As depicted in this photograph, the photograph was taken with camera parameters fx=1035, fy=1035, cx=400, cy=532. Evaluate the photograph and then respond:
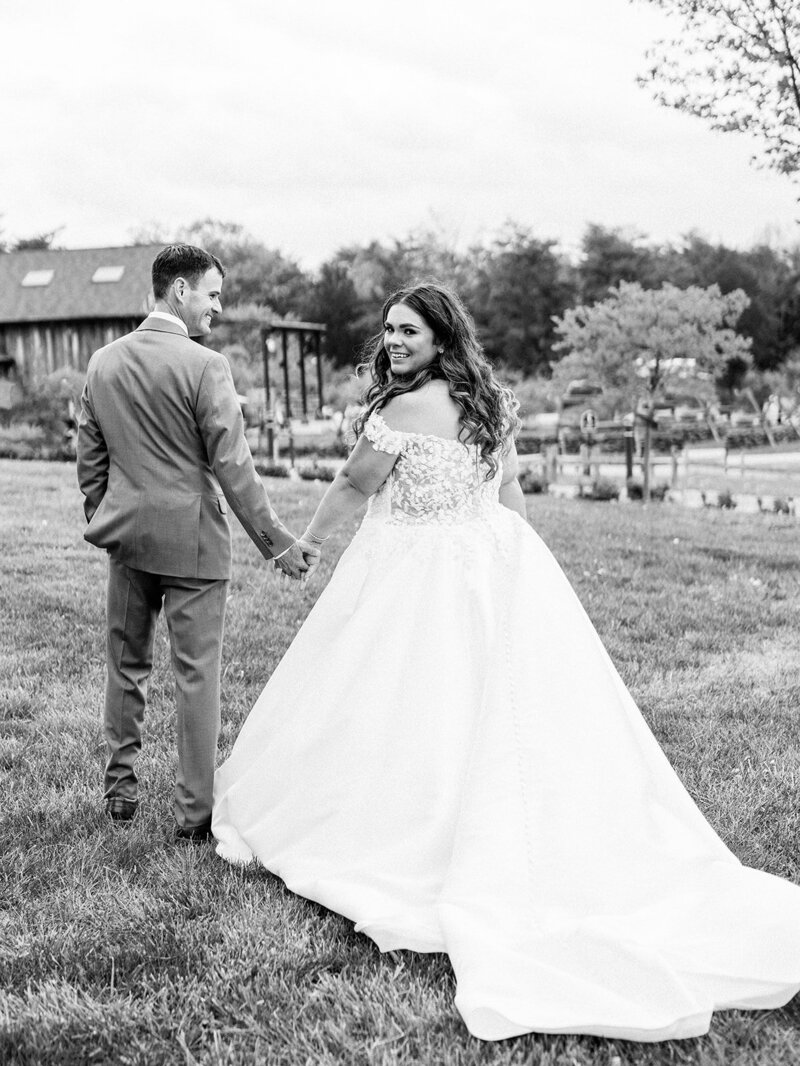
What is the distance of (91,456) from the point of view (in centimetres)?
390

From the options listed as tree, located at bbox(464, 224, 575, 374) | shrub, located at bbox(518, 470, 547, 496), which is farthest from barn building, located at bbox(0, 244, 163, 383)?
shrub, located at bbox(518, 470, 547, 496)

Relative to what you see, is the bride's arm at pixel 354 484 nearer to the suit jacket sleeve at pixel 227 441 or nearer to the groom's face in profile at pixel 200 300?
the suit jacket sleeve at pixel 227 441

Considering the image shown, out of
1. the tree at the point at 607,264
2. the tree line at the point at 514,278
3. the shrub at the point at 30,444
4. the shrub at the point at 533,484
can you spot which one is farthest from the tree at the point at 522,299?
the shrub at the point at 533,484

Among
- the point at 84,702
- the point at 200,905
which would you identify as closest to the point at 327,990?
the point at 200,905

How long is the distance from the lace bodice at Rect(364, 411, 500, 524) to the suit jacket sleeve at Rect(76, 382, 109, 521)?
1.00 metres

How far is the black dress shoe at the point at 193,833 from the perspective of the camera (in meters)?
3.99

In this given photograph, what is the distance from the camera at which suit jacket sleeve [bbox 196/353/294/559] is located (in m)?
3.74

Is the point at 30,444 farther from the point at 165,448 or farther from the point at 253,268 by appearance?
the point at 253,268

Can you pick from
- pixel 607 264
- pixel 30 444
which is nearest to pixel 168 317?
pixel 30 444

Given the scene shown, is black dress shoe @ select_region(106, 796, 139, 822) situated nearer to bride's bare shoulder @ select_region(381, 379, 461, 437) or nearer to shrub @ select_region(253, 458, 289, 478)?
bride's bare shoulder @ select_region(381, 379, 461, 437)

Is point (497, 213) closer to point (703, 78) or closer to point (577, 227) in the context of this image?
point (577, 227)

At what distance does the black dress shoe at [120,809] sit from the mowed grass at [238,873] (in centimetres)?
7

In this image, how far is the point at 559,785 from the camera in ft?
11.2

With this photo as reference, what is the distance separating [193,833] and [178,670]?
2.09 ft
